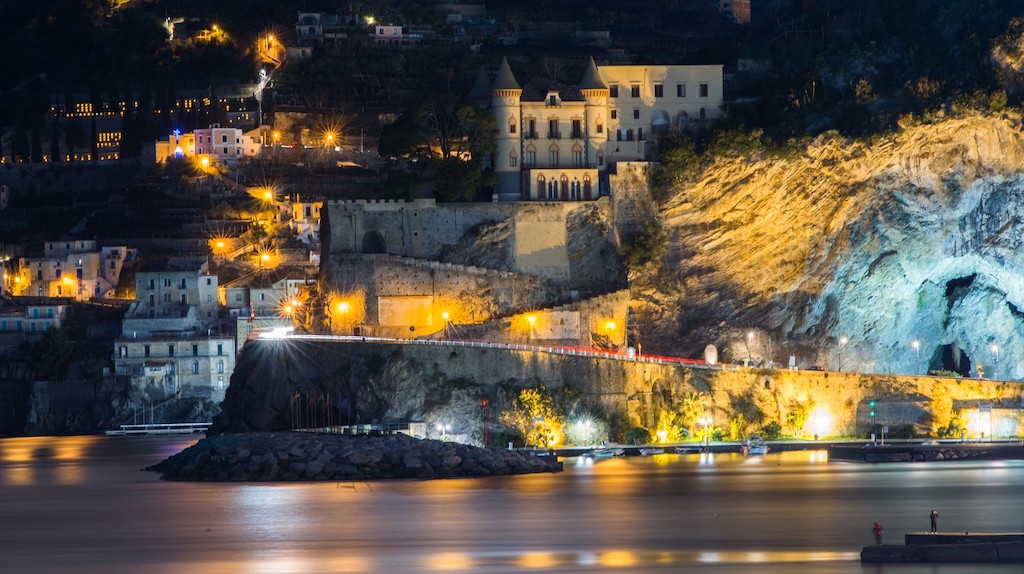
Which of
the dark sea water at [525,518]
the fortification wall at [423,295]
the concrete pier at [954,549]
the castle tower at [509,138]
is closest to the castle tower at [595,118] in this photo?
the castle tower at [509,138]

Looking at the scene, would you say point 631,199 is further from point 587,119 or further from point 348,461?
point 348,461

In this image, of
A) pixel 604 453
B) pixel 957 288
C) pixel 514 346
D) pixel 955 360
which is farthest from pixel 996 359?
pixel 514 346

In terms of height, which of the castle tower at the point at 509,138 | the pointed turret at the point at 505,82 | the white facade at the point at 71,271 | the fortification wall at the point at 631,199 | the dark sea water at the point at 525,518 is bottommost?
the dark sea water at the point at 525,518

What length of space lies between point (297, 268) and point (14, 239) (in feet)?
75.4

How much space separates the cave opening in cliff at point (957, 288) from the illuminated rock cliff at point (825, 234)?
3432 millimetres

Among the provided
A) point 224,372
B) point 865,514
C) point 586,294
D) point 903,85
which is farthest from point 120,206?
point 865,514

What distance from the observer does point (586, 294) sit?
299 feet

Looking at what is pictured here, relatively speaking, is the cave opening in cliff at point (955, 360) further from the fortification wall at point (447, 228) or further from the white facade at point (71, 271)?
the white facade at point (71, 271)

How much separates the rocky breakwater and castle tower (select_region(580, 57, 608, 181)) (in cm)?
1858

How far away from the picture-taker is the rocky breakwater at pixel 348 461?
7788 cm

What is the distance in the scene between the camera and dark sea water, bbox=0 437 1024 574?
2323 inches

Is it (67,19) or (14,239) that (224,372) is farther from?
(67,19)

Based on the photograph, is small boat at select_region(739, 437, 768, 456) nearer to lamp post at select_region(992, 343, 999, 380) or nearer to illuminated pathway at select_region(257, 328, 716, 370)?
illuminated pathway at select_region(257, 328, 716, 370)

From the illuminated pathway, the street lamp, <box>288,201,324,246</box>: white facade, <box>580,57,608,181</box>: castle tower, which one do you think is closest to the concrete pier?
the illuminated pathway
